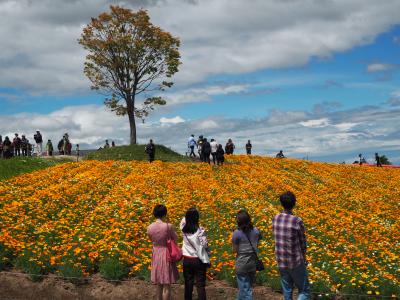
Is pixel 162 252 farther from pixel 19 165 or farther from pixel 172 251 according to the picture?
pixel 19 165

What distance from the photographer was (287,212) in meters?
8.98

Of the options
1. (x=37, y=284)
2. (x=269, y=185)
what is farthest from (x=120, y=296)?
(x=269, y=185)

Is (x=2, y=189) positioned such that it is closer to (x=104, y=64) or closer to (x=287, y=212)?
(x=287, y=212)

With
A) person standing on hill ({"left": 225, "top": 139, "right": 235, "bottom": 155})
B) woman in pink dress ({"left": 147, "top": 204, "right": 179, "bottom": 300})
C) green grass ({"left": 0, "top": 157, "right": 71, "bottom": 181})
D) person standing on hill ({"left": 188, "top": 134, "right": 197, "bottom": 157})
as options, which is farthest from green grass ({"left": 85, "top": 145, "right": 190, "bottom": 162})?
woman in pink dress ({"left": 147, "top": 204, "right": 179, "bottom": 300})

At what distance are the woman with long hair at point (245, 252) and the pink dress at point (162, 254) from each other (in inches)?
54.1

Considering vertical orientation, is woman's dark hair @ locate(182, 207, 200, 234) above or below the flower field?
above

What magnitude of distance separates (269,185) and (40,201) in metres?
12.5

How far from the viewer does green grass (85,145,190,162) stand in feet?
136

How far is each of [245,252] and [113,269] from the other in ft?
15.6

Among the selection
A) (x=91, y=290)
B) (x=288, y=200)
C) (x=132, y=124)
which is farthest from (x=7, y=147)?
(x=288, y=200)

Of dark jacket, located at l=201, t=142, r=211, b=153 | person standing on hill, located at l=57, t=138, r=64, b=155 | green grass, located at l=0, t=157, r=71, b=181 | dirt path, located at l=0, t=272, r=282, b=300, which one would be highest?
person standing on hill, located at l=57, t=138, r=64, b=155

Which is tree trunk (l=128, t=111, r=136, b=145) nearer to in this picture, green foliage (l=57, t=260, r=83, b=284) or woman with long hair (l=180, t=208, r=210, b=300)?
green foliage (l=57, t=260, r=83, b=284)

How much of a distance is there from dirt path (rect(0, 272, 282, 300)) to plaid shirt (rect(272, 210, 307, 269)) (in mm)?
3300

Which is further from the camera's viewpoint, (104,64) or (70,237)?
(104,64)
